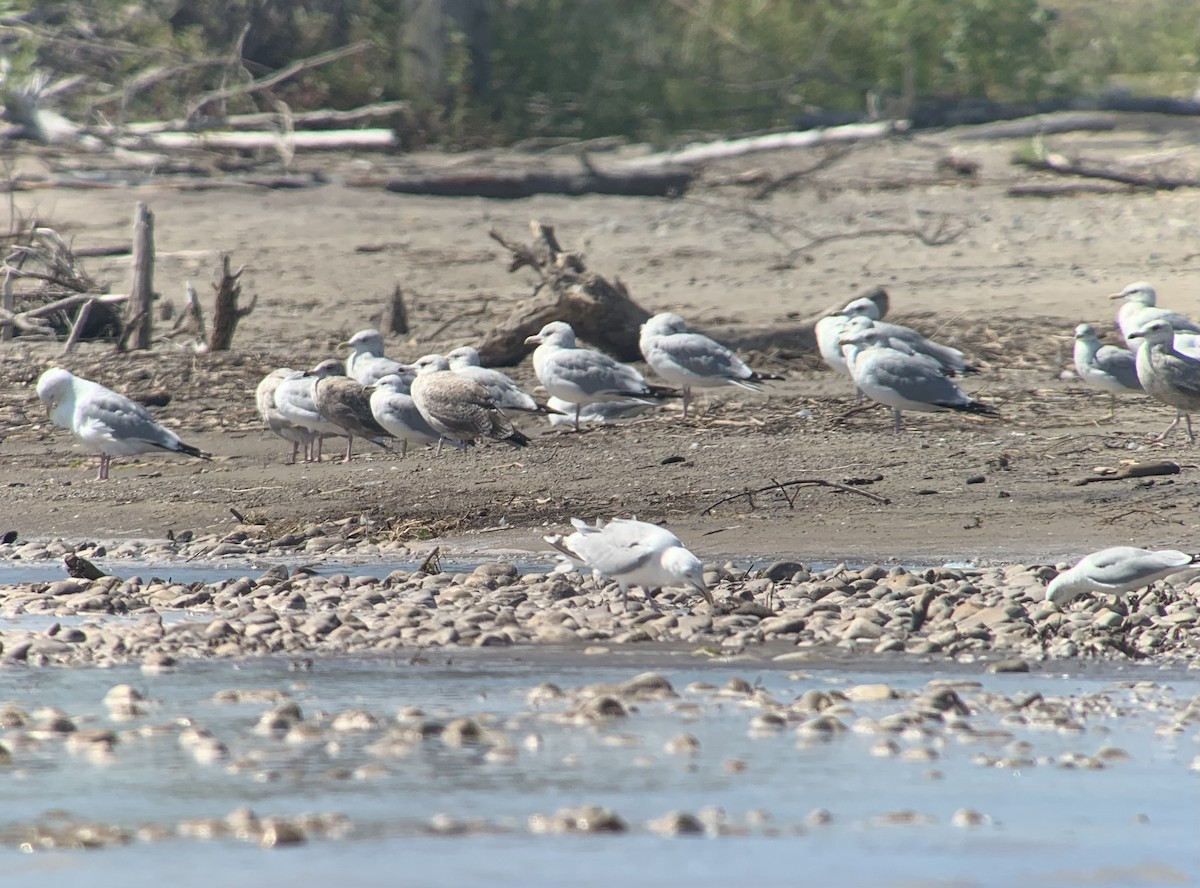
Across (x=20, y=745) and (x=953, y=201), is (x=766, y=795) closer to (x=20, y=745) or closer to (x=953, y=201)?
(x=20, y=745)

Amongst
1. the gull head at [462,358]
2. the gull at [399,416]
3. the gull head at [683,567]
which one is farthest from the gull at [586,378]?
the gull head at [683,567]

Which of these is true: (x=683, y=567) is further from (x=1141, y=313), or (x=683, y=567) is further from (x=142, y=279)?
(x=142, y=279)

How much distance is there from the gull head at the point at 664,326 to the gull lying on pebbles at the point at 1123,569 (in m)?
5.04

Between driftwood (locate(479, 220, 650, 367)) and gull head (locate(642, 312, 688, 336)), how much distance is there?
66cm

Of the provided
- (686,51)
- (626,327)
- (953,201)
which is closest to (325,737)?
(626,327)

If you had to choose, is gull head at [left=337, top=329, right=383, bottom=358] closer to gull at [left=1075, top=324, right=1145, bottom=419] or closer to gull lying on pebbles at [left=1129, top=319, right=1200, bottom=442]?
gull at [left=1075, top=324, right=1145, bottom=419]

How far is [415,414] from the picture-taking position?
10.4 m

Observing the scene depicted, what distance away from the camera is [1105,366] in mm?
10859

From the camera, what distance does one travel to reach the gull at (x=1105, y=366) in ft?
35.5

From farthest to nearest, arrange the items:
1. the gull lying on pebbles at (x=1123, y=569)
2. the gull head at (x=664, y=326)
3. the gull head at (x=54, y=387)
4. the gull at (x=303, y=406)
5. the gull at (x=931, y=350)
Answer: the gull head at (x=664, y=326) → the gull at (x=931, y=350) → the gull head at (x=54, y=387) → the gull at (x=303, y=406) → the gull lying on pebbles at (x=1123, y=569)

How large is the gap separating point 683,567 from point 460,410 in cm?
374

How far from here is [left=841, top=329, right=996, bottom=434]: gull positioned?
10242mm

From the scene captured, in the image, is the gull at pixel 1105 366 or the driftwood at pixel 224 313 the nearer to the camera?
the gull at pixel 1105 366

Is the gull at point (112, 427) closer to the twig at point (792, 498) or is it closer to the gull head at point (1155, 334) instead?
the twig at point (792, 498)
